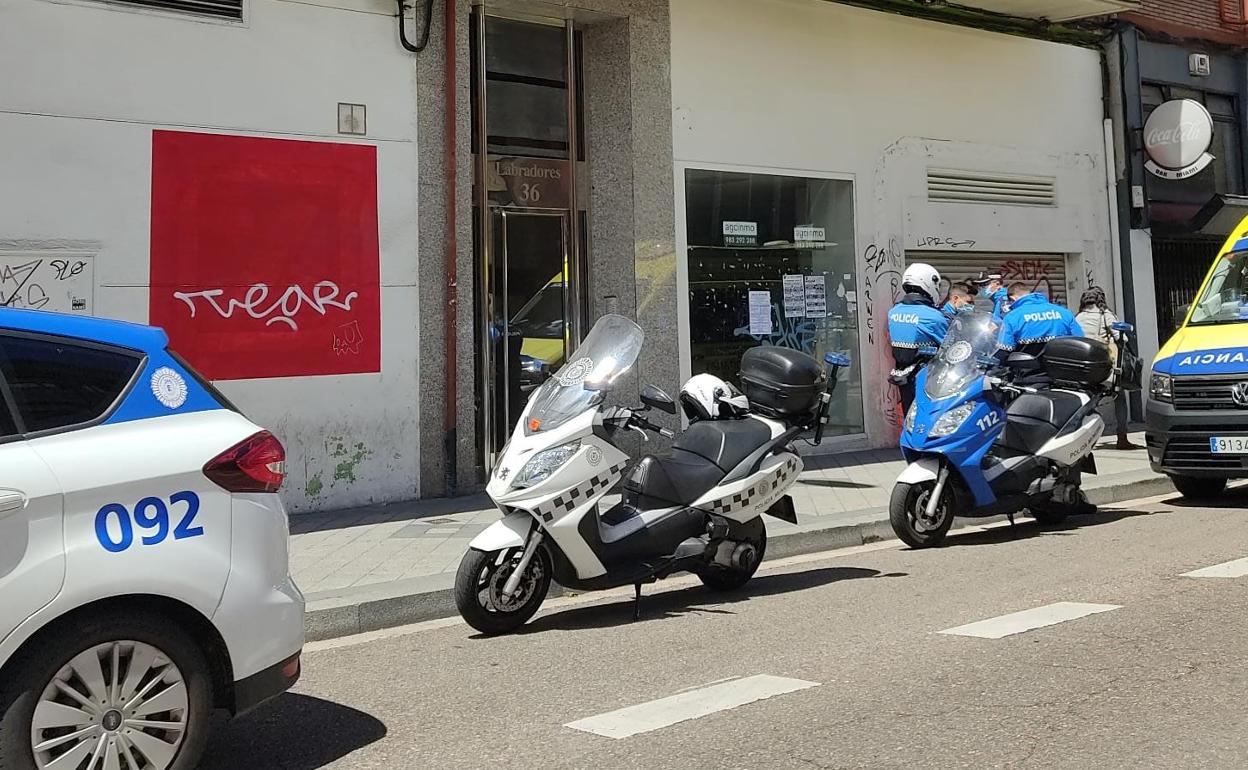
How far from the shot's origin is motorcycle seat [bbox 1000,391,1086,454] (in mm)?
8359

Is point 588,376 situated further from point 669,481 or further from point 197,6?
point 197,6

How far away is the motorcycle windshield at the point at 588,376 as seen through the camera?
594cm

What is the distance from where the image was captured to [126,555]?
349cm

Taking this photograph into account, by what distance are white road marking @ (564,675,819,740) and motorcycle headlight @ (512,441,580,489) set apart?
4.88 feet

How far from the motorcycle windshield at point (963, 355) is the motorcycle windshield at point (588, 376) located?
112 inches

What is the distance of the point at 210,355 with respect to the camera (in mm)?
9430

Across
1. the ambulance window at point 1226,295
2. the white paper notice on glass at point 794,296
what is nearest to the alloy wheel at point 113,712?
the ambulance window at point 1226,295

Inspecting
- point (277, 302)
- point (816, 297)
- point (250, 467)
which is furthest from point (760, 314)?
point (250, 467)

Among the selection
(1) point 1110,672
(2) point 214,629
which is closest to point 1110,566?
(1) point 1110,672

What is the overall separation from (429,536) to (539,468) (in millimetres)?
3037

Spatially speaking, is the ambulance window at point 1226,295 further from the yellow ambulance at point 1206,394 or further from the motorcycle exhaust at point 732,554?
the motorcycle exhaust at point 732,554

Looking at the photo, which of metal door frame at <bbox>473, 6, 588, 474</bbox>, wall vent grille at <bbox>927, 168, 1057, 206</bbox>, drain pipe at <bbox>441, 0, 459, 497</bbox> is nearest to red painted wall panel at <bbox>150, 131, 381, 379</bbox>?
drain pipe at <bbox>441, 0, 459, 497</bbox>

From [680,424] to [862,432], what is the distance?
9.00ft

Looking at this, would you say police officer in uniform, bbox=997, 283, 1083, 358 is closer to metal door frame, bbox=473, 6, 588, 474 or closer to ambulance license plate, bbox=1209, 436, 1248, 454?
ambulance license plate, bbox=1209, 436, 1248, 454
